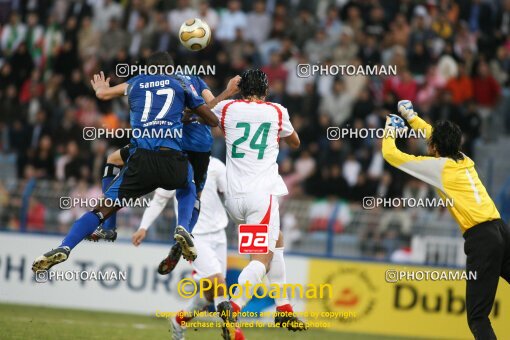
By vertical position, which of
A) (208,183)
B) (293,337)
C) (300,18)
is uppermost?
(300,18)

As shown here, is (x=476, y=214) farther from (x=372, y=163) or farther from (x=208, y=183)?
(x=372, y=163)

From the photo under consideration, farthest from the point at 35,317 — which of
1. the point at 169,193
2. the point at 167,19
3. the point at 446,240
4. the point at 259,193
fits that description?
the point at 167,19

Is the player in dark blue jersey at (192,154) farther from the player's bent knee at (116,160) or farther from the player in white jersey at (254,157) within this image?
the player in white jersey at (254,157)

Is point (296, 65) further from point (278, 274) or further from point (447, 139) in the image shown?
point (447, 139)

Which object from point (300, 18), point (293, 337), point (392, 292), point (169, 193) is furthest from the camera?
point (300, 18)

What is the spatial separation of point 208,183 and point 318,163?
646cm

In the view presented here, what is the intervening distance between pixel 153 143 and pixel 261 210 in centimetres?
145

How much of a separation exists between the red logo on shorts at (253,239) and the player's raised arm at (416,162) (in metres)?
1.65

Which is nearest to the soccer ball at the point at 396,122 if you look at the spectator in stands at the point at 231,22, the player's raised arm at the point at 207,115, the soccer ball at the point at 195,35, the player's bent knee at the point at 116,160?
the player's raised arm at the point at 207,115

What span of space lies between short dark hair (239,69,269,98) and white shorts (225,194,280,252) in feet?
3.90

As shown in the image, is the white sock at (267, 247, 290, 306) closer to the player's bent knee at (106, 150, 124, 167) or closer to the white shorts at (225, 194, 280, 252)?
the white shorts at (225, 194, 280, 252)

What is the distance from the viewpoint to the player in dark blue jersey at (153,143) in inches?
457

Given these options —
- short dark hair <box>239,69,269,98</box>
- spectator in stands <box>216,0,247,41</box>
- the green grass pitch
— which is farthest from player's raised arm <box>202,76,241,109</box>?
spectator in stands <box>216,0,247,41</box>

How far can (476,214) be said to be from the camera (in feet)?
35.1
